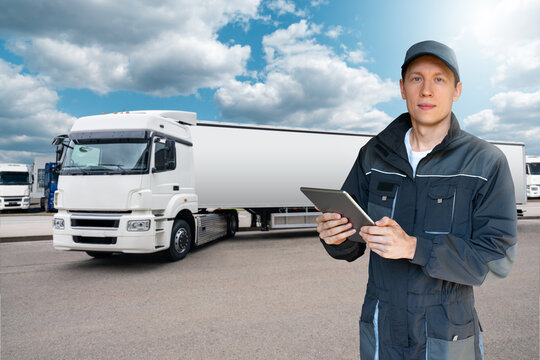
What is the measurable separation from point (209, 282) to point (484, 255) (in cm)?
524

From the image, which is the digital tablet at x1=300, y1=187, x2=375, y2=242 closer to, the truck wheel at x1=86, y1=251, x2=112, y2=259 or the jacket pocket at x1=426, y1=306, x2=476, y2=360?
the jacket pocket at x1=426, y1=306, x2=476, y2=360

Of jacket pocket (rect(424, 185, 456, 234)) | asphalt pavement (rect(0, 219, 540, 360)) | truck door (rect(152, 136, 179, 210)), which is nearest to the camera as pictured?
jacket pocket (rect(424, 185, 456, 234))

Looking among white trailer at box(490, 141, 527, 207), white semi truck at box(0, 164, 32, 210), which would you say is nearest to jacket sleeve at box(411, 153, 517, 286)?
white trailer at box(490, 141, 527, 207)

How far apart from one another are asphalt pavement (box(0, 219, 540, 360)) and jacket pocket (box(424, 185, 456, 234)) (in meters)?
0.50

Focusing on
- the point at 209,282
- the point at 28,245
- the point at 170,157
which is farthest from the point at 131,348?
the point at 28,245

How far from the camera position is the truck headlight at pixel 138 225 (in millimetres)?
6742

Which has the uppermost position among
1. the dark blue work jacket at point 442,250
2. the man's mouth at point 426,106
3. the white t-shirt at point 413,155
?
the man's mouth at point 426,106

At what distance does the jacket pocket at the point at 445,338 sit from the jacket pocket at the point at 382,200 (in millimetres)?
413

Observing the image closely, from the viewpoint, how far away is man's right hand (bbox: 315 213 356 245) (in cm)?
152

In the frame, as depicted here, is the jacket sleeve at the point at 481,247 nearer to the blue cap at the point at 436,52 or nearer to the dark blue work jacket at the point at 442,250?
the dark blue work jacket at the point at 442,250

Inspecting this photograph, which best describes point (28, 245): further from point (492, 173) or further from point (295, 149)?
point (492, 173)

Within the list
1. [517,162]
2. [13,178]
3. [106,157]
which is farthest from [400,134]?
[13,178]

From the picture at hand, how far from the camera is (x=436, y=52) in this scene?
58.6 inches

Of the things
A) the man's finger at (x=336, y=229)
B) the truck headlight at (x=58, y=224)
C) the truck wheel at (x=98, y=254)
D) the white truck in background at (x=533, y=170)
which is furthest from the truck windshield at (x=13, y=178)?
the white truck in background at (x=533, y=170)
